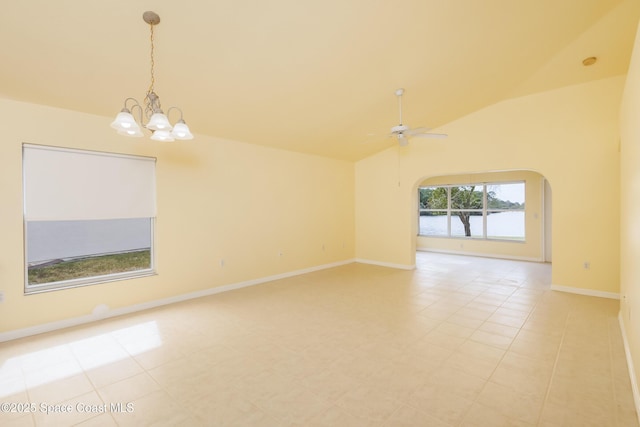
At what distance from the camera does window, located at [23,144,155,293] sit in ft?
11.1

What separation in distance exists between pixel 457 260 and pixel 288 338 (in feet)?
19.6

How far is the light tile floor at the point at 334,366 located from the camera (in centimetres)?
204

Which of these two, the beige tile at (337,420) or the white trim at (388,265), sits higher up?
the white trim at (388,265)

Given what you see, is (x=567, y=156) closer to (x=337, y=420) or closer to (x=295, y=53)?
(x=295, y=53)

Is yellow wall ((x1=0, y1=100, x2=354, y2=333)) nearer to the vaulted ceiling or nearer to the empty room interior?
the empty room interior

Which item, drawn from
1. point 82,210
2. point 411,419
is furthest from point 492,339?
point 82,210

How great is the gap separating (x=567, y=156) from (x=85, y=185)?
7.02 metres

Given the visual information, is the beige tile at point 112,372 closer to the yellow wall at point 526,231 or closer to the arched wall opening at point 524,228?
the arched wall opening at point 524,228

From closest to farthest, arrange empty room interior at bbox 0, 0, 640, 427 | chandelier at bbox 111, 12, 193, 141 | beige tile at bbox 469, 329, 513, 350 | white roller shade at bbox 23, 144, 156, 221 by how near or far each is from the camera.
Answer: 1. chandelier at bbox 111, 12, 193, 141
2. empty room interior at bbox 0, 0, 640, 427
3. beige tile at bbox 469, 329, 513, 350
4. white roller shade at bbox 23, 144, 156, 221

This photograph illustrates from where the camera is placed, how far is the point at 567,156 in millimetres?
4773

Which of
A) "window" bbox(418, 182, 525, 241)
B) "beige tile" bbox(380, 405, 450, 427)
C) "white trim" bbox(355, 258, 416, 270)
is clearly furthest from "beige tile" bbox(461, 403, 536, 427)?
"window" bbox(418, 182, 525, 241)

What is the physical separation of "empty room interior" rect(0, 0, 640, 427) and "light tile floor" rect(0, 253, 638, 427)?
2cm

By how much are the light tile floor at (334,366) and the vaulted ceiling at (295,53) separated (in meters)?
2.75

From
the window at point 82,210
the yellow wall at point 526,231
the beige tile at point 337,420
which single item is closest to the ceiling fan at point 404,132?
the beige tile at point 337,420
